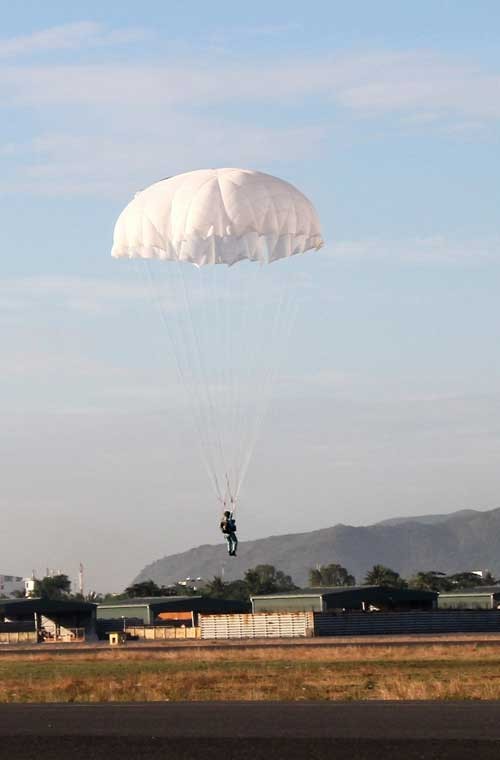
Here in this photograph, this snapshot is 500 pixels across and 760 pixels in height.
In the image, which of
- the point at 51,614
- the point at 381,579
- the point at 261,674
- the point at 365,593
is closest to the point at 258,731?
the point at 261,674

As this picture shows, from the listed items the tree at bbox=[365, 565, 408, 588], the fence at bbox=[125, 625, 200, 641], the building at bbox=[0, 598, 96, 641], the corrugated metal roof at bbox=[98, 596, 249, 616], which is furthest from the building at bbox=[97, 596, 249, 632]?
the tree at bbox=[365, 565, 408, 588]

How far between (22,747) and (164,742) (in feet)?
8.25

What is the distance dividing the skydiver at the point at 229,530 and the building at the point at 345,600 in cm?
6240

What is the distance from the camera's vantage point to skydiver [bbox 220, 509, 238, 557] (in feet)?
151

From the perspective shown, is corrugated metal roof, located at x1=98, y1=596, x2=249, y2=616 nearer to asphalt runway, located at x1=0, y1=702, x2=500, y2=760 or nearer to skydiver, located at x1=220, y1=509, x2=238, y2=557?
skydiver, located at x1=220, y1=509, x2=238, y2=557

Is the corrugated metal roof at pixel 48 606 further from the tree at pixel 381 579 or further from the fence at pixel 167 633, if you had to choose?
the tree at pixel 381 579

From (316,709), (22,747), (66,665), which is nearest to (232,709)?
(316,709)

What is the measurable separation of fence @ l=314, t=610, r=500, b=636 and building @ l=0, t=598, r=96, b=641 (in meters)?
37.5

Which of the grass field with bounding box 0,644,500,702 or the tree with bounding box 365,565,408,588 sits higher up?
the tree with bounding box 365,565,408,588

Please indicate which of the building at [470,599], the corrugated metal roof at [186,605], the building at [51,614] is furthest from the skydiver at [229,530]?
the building at [470,599]

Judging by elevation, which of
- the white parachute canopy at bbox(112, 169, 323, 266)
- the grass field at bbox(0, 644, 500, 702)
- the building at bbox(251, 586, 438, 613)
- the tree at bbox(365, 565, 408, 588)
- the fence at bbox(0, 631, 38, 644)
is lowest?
the fence at bbox(0, 631, 38, 644)

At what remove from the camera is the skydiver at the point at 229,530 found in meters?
45.9

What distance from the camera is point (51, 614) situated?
118 m

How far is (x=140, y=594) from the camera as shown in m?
178
